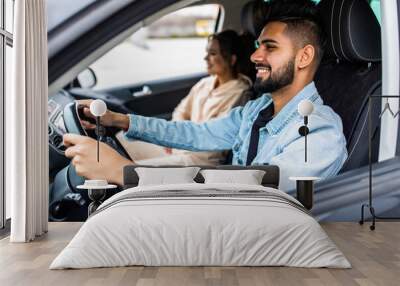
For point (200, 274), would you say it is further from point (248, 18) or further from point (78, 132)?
point (248, 18)

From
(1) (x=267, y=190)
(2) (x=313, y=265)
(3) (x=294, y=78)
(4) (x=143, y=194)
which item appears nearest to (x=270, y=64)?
(3) (x=294, y=78)

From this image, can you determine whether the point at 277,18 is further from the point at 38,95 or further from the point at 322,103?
the point at 38,95

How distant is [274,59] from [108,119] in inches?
76.6

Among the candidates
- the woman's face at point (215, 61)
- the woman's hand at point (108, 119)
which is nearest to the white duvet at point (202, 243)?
the woman's hand at point (108, 119)

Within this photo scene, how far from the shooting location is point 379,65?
7148 mm

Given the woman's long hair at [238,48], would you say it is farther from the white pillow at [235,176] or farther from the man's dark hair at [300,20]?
the white pillow at [235,176]

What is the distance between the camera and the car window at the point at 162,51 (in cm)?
720

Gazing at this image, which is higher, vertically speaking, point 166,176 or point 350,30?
point 350,30

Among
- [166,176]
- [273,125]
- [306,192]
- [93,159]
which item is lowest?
[306,192]

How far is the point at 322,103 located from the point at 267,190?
6.68 ft

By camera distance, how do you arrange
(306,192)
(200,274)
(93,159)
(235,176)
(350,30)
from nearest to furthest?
(200,274), (235,176), (306,192), (350,30), (93,159)

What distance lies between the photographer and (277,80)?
7.16 meters

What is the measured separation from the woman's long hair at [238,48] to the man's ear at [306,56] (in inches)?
20.5

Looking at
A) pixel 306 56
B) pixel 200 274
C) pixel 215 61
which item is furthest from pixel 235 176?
pixel 200 274
